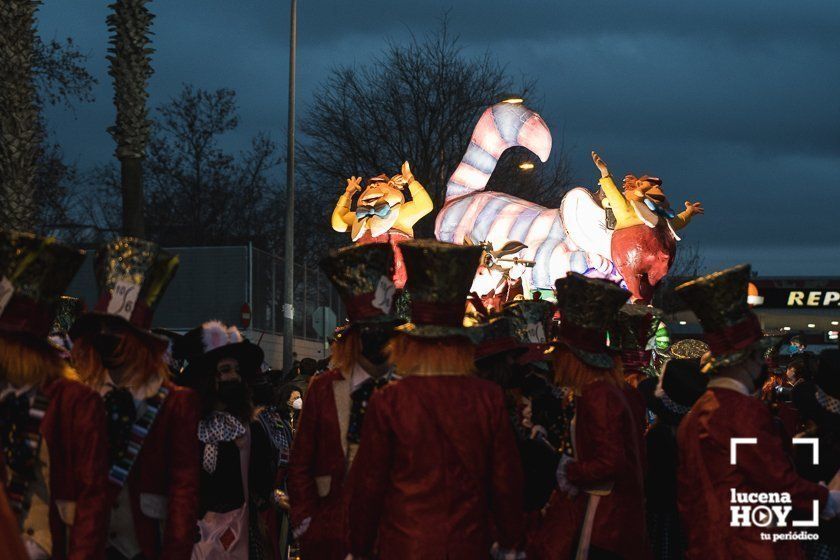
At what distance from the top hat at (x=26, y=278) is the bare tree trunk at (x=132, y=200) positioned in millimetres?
9773

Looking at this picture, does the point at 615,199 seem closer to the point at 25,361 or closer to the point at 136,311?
the point at 136,311

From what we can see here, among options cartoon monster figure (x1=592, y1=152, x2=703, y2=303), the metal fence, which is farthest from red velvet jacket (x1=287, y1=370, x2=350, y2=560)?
the metal fence

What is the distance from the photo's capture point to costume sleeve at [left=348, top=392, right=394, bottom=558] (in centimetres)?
485

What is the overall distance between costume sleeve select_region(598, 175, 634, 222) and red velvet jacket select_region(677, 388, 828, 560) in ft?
38.9

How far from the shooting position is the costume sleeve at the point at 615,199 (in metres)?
17.3

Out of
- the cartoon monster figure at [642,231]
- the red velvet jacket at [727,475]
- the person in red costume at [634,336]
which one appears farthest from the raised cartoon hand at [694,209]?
the red velvet jacket at [727,475]

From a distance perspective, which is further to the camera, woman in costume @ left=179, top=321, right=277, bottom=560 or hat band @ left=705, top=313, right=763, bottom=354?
woman in costume @ left=179, top=321, right=277, bottom=560

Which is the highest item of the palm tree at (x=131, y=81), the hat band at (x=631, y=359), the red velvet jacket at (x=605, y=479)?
the palm tree at (x=131, y=81)

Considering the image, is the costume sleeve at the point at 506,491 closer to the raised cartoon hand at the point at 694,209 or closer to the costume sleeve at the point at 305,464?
the costume sleeve at the point at 305,464

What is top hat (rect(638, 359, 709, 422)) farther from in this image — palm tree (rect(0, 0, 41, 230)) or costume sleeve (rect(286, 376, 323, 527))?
palm tree (rect(0, 0, 41, 230))

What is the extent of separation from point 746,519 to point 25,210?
11146mm

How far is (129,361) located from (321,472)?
4.13 ft

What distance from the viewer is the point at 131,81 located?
15820mm

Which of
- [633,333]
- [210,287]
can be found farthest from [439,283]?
[210,287]
